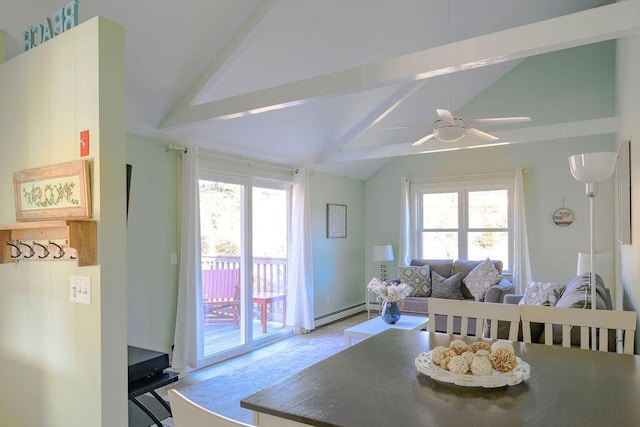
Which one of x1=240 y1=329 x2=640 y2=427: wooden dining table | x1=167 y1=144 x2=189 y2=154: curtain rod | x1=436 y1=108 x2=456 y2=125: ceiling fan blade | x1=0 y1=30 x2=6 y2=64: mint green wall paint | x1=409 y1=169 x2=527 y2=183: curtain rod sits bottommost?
x1=240 y1=329 x2=640 y2=427: wooden dining table

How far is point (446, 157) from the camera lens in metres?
6.85

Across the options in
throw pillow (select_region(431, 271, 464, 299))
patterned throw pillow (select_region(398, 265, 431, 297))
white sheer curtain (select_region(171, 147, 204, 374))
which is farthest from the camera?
patterned throw pillow (select_region(398, 265, 431, 297))

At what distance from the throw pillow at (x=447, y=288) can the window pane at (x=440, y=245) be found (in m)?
0.85

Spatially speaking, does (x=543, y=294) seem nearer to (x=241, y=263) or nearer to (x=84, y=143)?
(x=241, y=263)

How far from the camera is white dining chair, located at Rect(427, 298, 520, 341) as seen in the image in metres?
2.17

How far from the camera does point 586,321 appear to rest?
200 centimetres

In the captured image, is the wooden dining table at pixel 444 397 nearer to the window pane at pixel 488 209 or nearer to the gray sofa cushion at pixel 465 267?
the gray sofa cushion at pixel 465 267

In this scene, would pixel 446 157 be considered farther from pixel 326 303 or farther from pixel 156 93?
pixel 156 93

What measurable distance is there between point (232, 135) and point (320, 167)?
1964 millimetres

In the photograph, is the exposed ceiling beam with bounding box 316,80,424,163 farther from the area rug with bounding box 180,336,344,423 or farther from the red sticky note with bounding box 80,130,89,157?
the red sticky note with bounding box 80,130,89,157

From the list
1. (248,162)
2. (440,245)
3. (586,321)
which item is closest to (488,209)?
(440,245)

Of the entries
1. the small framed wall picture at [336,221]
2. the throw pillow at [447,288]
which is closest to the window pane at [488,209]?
the throw pillow at [447,288]

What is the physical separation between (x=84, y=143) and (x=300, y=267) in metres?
3.92

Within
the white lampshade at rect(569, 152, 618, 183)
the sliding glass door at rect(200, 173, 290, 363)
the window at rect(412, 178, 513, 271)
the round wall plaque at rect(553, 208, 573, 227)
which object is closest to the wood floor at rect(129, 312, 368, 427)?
the sliding glass door at rect(200, 173, 290, 363)
